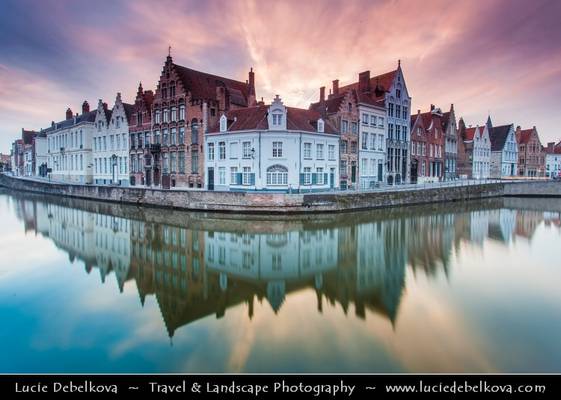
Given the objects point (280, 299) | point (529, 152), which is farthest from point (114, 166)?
point (529, 152)

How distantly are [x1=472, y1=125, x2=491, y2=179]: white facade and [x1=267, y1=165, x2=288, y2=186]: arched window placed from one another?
37535mm

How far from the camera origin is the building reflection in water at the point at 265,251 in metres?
10.4

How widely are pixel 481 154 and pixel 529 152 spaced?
51.0 feet

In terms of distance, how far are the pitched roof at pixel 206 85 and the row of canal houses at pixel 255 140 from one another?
0.43 ft

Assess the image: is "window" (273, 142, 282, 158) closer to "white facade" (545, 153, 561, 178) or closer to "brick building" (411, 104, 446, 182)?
"brick building" (411, 104, 446, 182)

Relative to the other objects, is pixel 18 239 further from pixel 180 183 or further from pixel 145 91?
pixel 145 91

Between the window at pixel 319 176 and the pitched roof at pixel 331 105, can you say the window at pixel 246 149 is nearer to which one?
the window at pixel 319 176

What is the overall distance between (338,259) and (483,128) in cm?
5078

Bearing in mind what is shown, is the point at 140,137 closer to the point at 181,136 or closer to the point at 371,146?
the point at 181,136

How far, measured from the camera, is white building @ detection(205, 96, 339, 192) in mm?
27094

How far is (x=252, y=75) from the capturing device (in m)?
39.1

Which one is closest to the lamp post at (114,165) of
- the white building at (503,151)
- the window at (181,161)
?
the window at (181,161)

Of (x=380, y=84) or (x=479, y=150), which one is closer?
(x=380, y=84)

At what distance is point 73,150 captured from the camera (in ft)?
157
